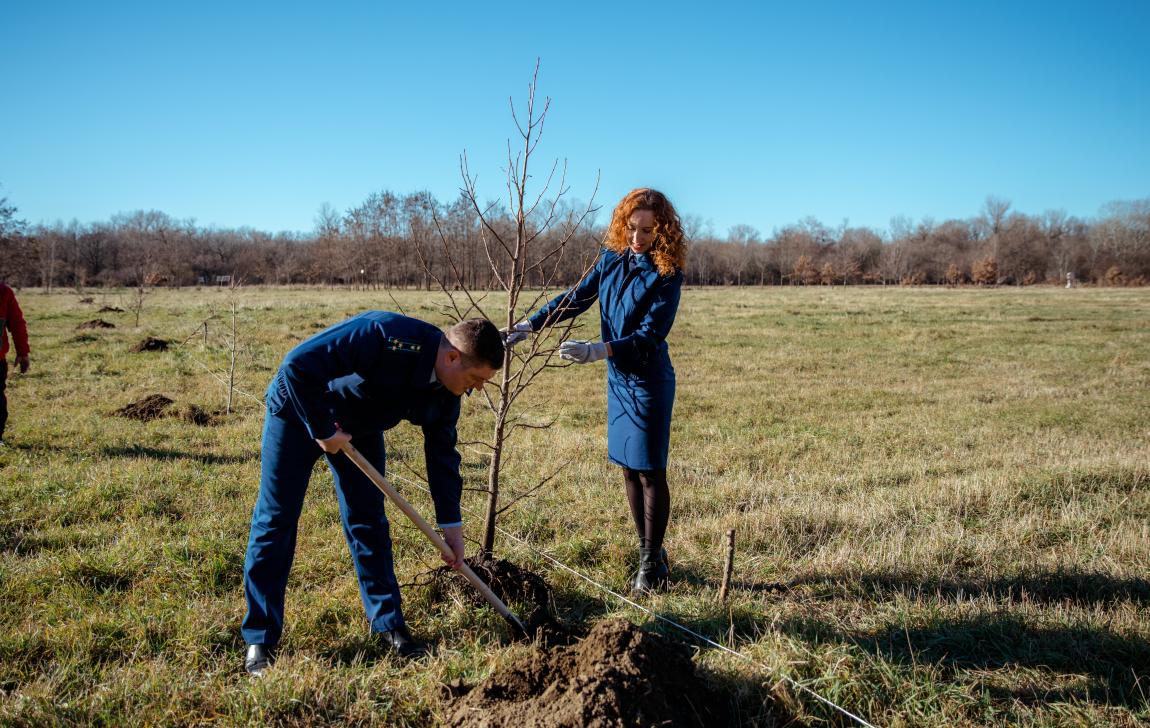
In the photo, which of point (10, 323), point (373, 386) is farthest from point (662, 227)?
point (10, 323)

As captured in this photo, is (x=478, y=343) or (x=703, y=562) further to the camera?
(x=703, y=562)

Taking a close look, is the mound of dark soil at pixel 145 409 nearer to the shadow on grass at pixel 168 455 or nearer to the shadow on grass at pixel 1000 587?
the shadow on grass at pixel 168 455

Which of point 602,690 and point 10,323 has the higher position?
point 10,323

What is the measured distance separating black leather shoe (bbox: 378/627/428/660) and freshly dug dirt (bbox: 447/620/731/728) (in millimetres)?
589

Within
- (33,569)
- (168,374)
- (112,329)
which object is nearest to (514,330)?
(33,569)

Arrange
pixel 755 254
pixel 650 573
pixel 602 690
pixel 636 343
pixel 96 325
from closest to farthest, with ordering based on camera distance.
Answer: pixel 602 690 < pixel 636 343 < pixel 650 573 < pixel 96 325 < pixel 755 254

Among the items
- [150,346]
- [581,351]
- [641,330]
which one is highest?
[641,330]

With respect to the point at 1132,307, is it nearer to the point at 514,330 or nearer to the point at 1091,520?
the point at 1091,520

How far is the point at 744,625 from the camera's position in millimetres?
3674

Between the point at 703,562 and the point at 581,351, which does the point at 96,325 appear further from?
A: the point at 581,351

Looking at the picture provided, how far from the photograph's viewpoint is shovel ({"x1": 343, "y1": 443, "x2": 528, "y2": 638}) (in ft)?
9.57

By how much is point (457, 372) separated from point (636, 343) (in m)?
1.12

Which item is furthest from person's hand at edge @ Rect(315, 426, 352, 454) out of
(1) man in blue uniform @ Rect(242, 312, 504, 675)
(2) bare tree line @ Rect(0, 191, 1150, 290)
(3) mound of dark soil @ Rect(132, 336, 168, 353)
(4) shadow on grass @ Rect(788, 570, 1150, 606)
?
(2) bare tree line @ Rect(0, 191, 1150, 290)

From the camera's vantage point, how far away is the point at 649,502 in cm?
406
